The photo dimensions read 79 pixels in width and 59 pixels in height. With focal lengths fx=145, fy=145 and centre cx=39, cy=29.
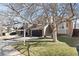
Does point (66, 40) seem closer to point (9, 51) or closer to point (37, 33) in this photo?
Result: point (37, 33)

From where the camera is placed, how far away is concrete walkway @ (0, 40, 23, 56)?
163cm

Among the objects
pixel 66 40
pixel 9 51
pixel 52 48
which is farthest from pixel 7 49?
pixel 66 40

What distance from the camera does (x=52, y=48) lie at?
164 centimetres

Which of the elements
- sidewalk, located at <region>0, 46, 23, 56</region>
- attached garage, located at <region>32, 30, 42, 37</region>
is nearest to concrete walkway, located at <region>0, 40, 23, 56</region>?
sidewalk, located at <region>0, 46, 23, 56</region>

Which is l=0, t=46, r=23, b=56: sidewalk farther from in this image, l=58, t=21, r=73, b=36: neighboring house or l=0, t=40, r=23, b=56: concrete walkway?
l=58, t=21, r=73, b=36: neighboring house

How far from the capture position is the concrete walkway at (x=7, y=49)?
1631 millimetres

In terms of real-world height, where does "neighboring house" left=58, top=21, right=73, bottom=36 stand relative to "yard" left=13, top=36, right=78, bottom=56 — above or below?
above

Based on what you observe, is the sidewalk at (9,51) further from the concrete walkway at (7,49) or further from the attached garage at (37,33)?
the attached garage at (37,33)

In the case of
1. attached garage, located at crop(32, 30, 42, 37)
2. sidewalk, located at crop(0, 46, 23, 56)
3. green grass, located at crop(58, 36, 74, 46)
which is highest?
attached garage, located at crop(32, 30, 42, 37)

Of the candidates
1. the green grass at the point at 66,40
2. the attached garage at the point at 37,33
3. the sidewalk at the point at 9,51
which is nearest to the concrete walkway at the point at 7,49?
the sidewalk at the point at 9,51

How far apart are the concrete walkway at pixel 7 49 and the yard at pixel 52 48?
0.05m

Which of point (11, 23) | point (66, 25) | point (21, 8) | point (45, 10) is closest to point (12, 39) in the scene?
point (11, 23)

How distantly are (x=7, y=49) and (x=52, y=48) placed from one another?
51cm

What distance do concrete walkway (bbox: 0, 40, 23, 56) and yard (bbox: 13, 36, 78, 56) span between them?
0.05 metres
